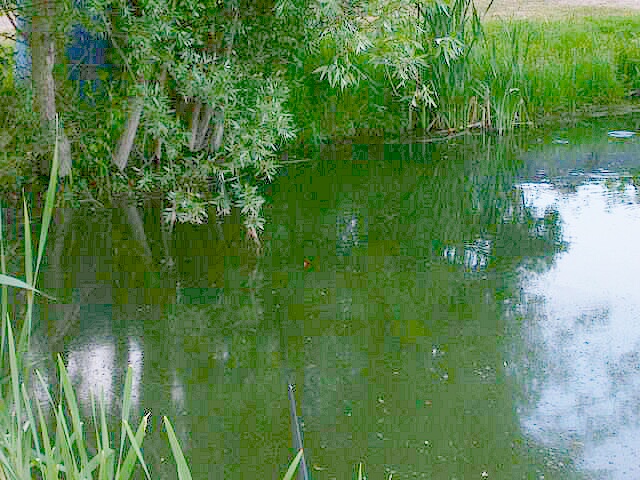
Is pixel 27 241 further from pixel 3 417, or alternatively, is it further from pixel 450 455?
pixel 450 455

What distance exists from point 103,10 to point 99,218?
1.01 m

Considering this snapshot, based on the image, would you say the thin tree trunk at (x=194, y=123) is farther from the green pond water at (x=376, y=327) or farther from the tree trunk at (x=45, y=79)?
the tree trunk at (x=45, y=79)

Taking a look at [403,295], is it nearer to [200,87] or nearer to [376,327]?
[376,327]

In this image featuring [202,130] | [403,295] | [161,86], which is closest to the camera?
[403,295]

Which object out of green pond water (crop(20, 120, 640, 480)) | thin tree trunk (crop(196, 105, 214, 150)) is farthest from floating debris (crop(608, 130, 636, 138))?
thin tree trunk (crop(196, 105, 214, 150))

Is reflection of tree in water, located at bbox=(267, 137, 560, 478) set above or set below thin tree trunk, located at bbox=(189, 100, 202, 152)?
below

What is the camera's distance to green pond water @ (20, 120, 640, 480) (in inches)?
105

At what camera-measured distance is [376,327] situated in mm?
3469

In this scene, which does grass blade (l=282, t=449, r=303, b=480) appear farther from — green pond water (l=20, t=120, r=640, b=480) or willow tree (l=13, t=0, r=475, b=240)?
willow tree (l=13, t=0, r=475, b=240)

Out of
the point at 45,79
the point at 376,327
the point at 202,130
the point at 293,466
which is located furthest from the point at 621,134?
the point at 293,466

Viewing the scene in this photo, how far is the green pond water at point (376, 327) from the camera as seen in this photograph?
2.66 meters

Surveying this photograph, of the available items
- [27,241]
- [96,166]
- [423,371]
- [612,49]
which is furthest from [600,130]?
[27,241]

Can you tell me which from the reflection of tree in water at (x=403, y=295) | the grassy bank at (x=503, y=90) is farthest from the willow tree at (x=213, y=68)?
the grassy bank at (x=503, y=90)

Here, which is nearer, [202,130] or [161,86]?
[161,86]
